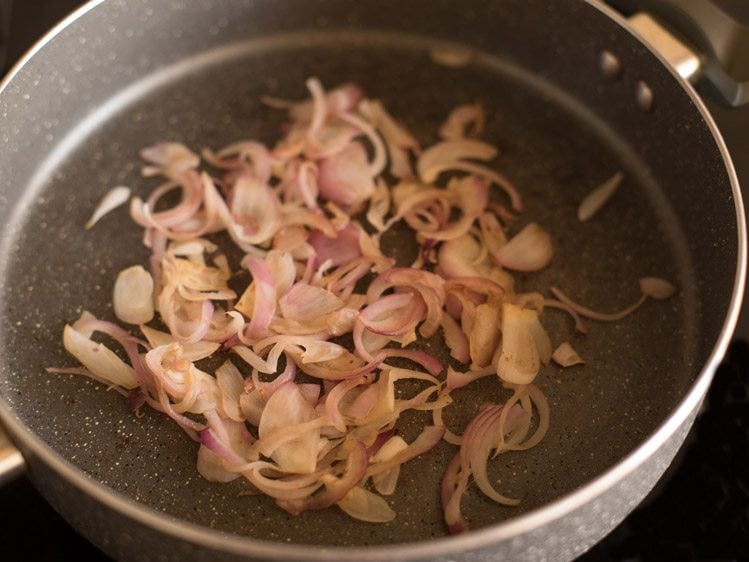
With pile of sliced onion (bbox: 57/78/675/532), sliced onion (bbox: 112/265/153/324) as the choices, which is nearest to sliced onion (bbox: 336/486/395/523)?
pile of sliced onion (bbox: 57/78/675/532)

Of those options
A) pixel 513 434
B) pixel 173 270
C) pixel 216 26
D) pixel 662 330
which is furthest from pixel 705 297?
pixel 216 26

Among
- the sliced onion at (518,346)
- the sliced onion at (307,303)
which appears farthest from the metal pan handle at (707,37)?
the sliced onion at (307,303)

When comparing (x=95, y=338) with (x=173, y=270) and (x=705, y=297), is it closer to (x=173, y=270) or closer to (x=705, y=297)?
(x=173, y=270)

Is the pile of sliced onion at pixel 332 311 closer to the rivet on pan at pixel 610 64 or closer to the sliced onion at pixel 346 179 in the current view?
the sliced onion at pixel 346 179

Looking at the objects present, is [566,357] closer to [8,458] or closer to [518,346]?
[518,346]

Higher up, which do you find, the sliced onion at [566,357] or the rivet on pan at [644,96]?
the rivet on pan at [644,96]

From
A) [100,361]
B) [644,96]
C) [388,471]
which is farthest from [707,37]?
[100,361]

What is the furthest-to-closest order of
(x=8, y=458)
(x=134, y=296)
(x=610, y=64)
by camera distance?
(x=610, y=64) → (x=134, y=296) → (x=8, y=458)
